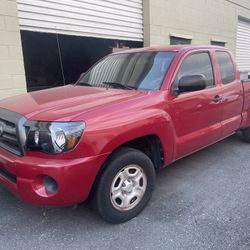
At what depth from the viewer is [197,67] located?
3.94 meters

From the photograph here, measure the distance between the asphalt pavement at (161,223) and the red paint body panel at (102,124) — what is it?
0.43 m

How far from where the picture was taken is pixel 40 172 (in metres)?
2.45

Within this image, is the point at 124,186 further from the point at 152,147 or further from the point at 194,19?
the point at 194,19

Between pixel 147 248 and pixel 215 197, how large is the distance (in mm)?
1241

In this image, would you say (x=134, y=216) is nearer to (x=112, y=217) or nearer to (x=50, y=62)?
(x=112, y=217)

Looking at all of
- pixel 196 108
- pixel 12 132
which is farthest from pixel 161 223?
pixel 12 132

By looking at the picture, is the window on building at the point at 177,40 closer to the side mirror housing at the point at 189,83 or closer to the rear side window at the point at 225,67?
the rear side window at the point at 225,67

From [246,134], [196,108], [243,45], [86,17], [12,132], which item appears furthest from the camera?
[243,45]

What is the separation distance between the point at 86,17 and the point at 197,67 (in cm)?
420

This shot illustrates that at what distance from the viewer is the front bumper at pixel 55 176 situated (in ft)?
8.00

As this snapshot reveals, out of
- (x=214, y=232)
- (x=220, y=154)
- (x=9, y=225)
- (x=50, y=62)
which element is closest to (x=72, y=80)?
(x=50, y=62)

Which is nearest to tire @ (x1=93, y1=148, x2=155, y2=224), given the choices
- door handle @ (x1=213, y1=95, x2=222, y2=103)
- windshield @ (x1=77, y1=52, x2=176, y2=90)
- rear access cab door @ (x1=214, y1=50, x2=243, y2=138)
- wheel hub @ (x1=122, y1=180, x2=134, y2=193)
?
wheel hub @ (x1=122, y1=180, x2=134, y2=193)

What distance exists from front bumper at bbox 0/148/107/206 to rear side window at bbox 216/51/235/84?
2601 millimetres

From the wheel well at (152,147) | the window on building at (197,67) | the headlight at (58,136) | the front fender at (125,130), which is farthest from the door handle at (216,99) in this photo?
the headlight at (58,136)
